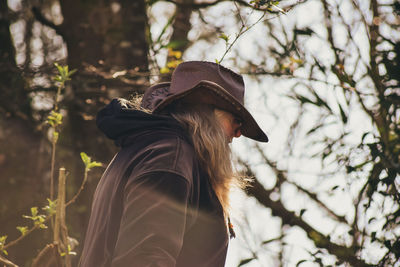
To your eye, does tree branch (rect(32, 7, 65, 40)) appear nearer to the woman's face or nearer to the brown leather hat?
the brown leather hat

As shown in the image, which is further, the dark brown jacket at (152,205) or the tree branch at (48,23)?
the tree branch at (48,23)

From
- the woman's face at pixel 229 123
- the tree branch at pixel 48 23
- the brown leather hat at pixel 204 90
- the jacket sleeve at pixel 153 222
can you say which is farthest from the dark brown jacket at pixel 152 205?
the tree branch at pixel 48 23

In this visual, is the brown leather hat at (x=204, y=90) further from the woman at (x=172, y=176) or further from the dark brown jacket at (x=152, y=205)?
the dark brown jacket at (x=152, y=205)

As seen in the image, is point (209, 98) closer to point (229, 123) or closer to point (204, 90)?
point (204, 90)

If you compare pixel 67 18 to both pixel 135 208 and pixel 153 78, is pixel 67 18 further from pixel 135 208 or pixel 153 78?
pixel 135 208

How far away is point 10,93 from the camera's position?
5043mm

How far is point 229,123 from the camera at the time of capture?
2.17 meters

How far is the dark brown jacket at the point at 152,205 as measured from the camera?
1691mm

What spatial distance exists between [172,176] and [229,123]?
493mm

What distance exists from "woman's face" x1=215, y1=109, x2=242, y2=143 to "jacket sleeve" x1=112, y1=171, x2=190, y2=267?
16.6 inches

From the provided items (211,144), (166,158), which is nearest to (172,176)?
(166,158)

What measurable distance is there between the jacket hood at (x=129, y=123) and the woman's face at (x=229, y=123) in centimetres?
21

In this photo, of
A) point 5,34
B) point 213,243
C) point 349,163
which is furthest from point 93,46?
point 213,243

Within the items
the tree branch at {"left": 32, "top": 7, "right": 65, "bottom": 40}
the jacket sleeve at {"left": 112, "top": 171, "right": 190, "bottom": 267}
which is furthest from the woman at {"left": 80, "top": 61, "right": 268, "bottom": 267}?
the tree branch at {"left": 32, "top": 7, "right": 65, "bottom": 40}
